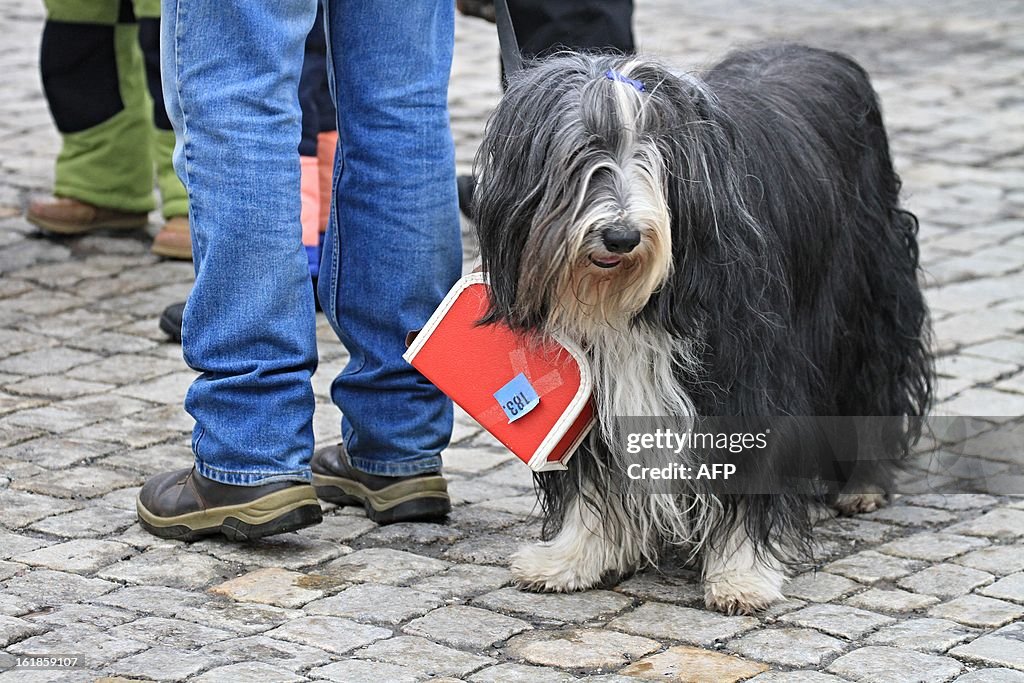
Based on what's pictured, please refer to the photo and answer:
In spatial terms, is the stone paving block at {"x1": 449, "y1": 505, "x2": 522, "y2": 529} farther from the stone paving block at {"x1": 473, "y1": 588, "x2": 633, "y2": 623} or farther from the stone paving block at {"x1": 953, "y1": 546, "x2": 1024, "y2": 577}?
the stone paving block at {"x1": 953, "y1": 546, "x2": 1024, "y2": 577}

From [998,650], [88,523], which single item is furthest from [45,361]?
[998,650]

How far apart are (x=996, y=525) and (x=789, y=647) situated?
36.1 inches

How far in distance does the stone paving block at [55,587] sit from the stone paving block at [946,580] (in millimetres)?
1685

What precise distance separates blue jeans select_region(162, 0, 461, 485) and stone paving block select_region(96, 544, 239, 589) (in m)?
0.19

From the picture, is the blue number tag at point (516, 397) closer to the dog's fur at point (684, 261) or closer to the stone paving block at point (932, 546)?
the dog's fur at point (684, 261)

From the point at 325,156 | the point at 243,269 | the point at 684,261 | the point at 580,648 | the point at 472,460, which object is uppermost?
the point at 684,261

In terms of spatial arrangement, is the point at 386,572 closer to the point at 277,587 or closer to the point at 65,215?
the point at 277,587

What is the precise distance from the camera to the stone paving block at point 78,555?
10.6 ft

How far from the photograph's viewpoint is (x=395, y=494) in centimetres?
357

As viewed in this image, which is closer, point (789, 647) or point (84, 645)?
point (84, 645)

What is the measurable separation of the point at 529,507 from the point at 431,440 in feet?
1.09

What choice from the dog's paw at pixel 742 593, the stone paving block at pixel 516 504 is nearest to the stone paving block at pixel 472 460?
the stone paving block at pixel 516 504

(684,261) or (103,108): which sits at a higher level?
(684,261)

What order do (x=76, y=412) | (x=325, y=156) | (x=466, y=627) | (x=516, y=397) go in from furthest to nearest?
(x=325, y=156)
(x=76, y=412)
(x=516, y=397)
(x=466, y=627)
